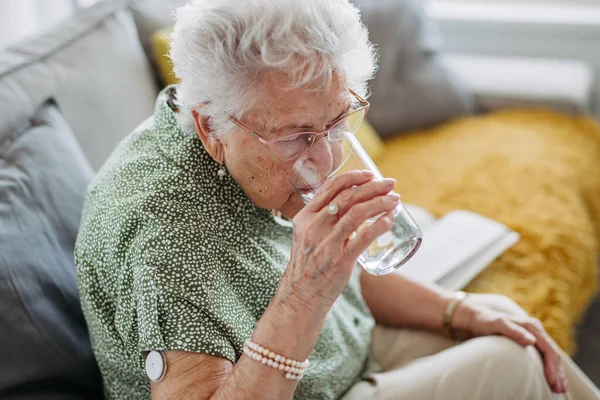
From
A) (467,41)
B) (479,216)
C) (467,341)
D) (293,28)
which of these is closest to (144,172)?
(293,28)

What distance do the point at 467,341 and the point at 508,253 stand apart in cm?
49

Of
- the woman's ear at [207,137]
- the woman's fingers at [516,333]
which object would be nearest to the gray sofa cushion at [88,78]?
the woman's ear at [207,137]

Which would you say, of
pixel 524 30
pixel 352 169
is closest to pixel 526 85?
pixel 524 30

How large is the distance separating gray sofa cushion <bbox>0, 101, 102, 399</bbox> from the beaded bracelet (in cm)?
38

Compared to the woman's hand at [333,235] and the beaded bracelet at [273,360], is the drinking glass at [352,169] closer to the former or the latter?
the woman's hand at [333,235]

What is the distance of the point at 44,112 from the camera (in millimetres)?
1371

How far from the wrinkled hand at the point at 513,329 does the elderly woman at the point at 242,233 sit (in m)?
0.04

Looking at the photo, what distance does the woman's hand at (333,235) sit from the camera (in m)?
0.93

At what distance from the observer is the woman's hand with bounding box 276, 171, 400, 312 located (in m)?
0.93

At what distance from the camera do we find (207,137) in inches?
44.4

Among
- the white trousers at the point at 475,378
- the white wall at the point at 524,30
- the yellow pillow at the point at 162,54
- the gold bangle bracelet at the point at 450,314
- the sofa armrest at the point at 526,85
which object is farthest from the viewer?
the white wall at the point at 524,30

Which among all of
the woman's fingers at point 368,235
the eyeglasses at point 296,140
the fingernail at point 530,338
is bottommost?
the fingernail at point 530,338

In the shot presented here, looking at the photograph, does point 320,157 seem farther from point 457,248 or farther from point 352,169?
point 457,248

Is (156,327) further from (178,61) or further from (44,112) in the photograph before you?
(44,112)
